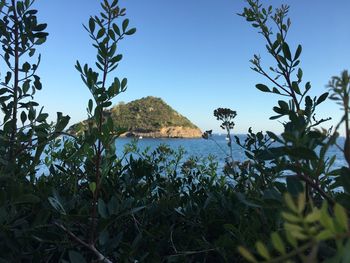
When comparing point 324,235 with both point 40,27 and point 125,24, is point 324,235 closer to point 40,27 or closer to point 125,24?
point 125,24

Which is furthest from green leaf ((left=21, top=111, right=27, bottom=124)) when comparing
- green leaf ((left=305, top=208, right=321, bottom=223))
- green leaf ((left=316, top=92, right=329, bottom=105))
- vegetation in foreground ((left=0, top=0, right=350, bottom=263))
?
green leaf ((left=305, top=208, right=321, bottom=223))

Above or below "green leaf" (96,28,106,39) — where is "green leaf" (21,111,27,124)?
below

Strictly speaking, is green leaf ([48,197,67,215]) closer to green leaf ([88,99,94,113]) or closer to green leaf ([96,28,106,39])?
green leaf ([88,99,94,113])

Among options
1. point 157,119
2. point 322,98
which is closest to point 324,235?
point 322,98

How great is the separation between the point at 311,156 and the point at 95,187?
0.81 meters

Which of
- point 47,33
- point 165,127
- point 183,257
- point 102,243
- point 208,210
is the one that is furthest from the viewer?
point 165,127

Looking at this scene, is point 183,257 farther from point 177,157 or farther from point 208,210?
point 177,157

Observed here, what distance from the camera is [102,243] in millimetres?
1475

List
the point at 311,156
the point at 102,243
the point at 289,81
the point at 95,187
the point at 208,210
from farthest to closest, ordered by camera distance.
→ 1. the point at 208,210
2. the point at 289,81
3. the point at 102,243
4. the point at 95,187
5. the point at 311,156

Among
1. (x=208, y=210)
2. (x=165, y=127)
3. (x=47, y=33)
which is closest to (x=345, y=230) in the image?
(x=208, y=210)

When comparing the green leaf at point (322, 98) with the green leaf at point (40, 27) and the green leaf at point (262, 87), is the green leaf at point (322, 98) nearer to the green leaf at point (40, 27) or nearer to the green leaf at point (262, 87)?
the green leaf at point (262, 87)

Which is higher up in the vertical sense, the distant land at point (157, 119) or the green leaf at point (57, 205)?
the distant land at point (157, 119)

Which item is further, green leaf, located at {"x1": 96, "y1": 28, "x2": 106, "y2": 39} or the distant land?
the distant land

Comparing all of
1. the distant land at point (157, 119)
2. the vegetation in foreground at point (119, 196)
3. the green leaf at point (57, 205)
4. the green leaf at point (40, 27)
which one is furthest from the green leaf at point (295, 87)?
the distant land at point (157, 119)
